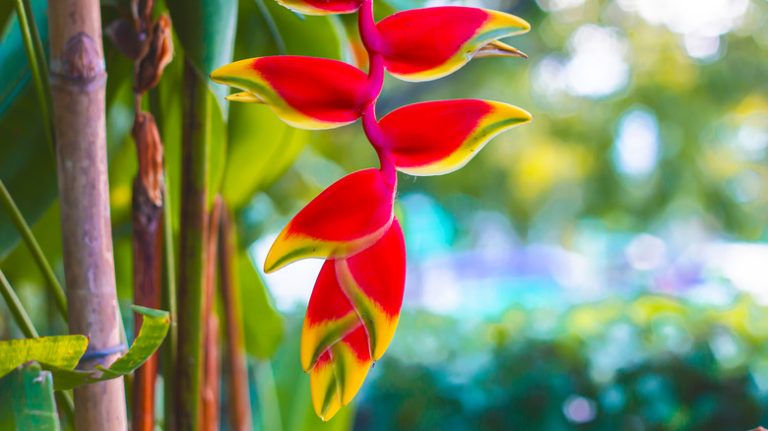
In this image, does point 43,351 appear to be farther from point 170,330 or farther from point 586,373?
point 586,373

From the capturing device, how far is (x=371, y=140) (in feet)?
0.67

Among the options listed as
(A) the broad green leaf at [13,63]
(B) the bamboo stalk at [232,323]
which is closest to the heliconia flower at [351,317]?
(A) the broad green leaf at [13,63]

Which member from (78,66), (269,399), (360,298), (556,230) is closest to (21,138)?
(78,66)

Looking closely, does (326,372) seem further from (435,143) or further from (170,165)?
(170,165)

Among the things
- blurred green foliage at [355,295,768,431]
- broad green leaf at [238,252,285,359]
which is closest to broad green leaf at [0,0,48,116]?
broad green leaf at [238,252,285,359]

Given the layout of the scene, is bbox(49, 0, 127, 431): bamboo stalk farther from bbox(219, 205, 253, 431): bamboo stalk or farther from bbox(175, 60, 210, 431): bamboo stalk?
bbox(219, 205, 253, 431): bamboo stalk

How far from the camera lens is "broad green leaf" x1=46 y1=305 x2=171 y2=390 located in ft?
0.69

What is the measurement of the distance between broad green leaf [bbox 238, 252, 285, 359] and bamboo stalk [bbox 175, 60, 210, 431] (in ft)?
1.02

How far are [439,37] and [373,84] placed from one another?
0.07 ft

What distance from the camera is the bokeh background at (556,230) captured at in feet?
2.21

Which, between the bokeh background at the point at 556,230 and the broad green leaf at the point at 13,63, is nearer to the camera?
the broad green leaf at the point at 13,63

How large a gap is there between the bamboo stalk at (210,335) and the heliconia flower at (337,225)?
7.3 inches

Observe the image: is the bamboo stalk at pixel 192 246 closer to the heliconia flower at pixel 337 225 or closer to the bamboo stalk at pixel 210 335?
the bamboo stalk at pixel 210 335

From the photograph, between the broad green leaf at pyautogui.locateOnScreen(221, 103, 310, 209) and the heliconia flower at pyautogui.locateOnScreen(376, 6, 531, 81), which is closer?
the heliconia flower at pyautogui.locateOnScreen(376, 6, 531, 81)
